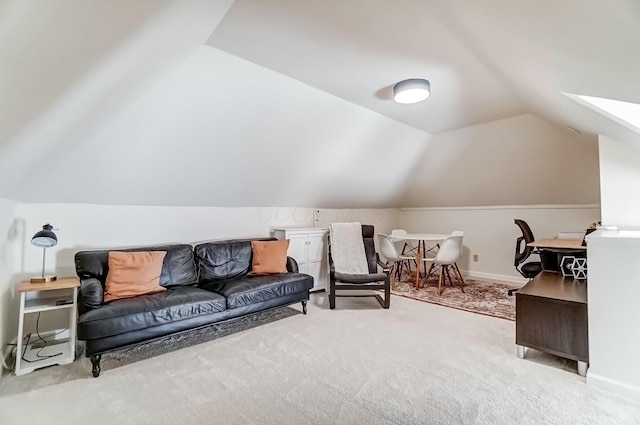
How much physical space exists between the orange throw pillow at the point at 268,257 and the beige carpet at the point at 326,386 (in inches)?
33.4

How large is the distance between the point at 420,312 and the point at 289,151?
2.53 meters

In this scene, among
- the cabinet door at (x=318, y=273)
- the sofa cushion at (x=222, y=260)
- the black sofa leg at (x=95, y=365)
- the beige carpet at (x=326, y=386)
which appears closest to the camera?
the beige carpet at (x=326, y=386)

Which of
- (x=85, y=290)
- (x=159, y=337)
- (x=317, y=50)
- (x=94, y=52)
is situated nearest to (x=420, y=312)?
(x=159, y=337)

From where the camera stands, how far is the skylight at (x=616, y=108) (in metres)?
2.02

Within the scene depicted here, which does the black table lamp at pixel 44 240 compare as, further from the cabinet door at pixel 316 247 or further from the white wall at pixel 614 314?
the white wall at pixel 614 314

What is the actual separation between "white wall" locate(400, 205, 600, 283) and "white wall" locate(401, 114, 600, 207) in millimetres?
137

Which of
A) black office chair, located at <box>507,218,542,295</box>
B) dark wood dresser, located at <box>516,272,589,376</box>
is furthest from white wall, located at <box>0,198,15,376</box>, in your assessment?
black office chair, located at <box>507,218,542,295</box>

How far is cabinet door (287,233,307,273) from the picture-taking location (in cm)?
434

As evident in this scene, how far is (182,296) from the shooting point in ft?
9.00

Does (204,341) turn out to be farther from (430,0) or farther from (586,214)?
(586,214)

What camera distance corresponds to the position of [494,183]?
4926mm

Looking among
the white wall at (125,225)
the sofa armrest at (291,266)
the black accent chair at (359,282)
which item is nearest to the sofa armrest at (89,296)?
the white wall at (125,225)

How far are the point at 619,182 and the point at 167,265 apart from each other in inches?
170

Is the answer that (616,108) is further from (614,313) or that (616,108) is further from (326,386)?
(326,386)
